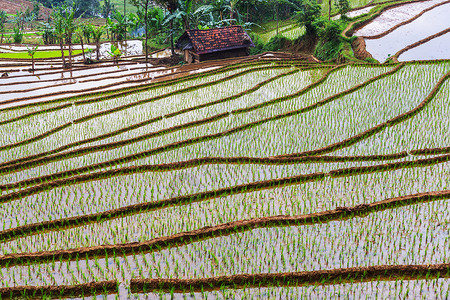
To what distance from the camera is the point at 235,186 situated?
502 cm

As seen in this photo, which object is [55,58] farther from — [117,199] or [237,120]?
[117,199]

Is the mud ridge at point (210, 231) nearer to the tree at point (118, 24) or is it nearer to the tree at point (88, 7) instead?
the tree at point (118, 24)

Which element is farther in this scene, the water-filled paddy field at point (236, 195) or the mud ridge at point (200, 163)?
the mud ridge at point (200, 163)

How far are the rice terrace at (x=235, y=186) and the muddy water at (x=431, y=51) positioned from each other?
0.11m

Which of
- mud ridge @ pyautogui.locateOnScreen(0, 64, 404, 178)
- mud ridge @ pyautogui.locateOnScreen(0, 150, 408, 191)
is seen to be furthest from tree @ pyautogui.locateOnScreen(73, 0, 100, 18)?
mud ridge @ pyautogui.locateOnScreen(0, 150, 408, 191)

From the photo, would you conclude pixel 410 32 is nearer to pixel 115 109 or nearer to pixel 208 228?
pixel 115 109

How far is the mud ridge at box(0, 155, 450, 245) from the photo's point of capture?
4.37 metres

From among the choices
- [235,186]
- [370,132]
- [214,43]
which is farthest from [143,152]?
[214,43]

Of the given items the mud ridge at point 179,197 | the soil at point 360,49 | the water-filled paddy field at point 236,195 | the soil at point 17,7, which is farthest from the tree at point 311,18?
the soil at point 17,7

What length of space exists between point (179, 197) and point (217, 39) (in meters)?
11.5

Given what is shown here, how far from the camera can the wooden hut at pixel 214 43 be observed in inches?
588

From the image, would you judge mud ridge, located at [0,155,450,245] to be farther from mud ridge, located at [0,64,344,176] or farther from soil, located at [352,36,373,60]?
soil, located at [352,36,373,60]

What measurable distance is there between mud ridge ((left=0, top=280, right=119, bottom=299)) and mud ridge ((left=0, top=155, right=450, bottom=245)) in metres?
1.07

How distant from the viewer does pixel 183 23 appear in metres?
18.5
